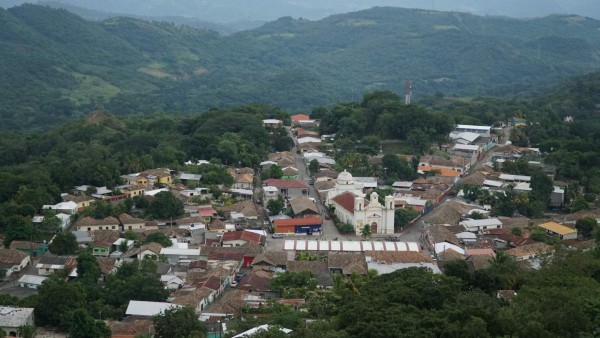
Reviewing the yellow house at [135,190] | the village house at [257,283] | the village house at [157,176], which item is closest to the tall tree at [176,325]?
the village house at [257,283]

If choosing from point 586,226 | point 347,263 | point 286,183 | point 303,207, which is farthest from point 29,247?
point 586,226

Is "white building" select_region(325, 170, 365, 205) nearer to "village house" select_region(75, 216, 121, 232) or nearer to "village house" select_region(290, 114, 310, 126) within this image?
"village house" select_region(75, 216, 121, 232)

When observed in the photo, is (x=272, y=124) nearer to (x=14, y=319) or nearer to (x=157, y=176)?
(x=157, y=176)

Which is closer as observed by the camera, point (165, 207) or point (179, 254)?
point (179, 254)

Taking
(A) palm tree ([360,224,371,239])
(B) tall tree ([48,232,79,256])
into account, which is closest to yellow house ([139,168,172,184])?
(B) tall tree ([48,232,79,256])

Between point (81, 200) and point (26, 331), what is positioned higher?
point (26, 331)
